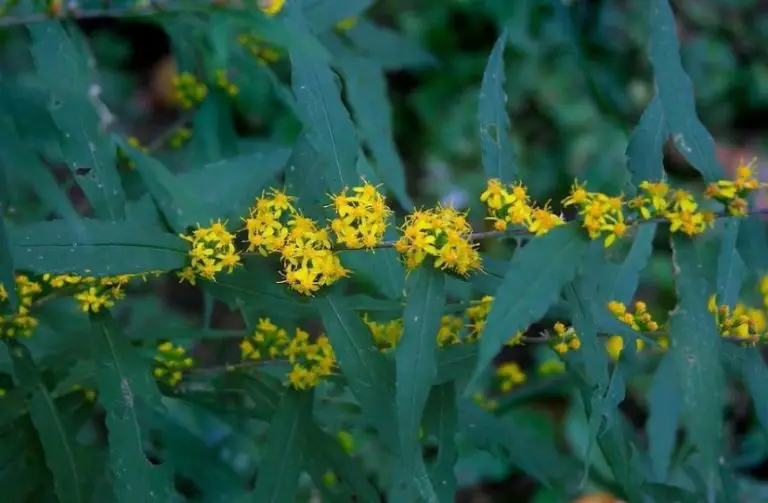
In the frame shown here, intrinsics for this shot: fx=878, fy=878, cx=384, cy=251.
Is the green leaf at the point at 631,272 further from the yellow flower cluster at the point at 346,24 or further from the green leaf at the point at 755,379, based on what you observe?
the yellow flower cluster at the point at 346,24

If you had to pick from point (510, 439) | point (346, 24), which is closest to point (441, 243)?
point (510, 439)

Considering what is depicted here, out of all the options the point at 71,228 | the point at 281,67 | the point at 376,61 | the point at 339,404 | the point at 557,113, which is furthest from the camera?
the point at 557,113

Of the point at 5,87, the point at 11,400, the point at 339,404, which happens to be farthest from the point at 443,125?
the point at 11,400

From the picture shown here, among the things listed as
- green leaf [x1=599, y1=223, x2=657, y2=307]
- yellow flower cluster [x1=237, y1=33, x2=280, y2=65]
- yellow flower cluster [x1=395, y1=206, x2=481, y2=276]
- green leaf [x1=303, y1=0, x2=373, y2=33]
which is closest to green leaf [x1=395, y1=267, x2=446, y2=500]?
yellow flower cluster [x1=395, y1=206, x2=481, y2=276]

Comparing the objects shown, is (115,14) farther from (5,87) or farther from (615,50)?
(615,50)

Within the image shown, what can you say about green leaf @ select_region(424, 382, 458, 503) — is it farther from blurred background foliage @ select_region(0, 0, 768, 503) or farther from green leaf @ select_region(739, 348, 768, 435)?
blurred background foliage @ select_region(0, 0, 768, 503)

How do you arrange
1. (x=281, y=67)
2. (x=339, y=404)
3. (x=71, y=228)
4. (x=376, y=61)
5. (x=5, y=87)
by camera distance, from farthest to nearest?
(x=281, y=67) → (x=376, y=61) → (x=339, y=404) → (x=5, y=87) → (x=71, y=228)

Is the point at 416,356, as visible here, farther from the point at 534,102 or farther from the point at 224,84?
the point at 534,102
